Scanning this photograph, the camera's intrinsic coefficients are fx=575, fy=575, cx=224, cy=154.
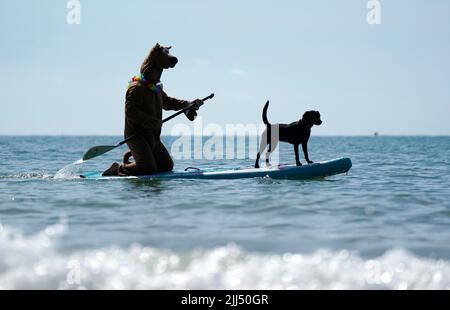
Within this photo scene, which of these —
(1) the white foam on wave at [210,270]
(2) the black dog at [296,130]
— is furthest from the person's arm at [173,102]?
(1) the white foam on wave at [210,270]

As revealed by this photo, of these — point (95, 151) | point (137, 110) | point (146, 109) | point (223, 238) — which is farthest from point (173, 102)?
point (223, 238)

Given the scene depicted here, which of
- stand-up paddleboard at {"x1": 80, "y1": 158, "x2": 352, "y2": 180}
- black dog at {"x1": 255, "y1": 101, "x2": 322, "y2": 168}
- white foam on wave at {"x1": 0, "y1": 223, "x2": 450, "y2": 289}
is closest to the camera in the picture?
white foam on wave at {"x1": 0, "y1": 223, "x2": 450, "y2": 289}

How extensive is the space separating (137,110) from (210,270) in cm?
543

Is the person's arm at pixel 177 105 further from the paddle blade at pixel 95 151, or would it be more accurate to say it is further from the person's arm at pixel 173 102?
the paddle blade at pixel 95 151

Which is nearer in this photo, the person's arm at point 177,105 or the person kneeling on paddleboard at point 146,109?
the person kneeling on paddleboard at point 146,109

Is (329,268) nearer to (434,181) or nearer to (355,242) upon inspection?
(355,242)

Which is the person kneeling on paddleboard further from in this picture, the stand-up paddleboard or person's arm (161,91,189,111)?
person's arm (161,91,189,111)

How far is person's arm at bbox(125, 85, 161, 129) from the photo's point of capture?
29.3 feet

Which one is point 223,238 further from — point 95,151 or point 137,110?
point 95,151

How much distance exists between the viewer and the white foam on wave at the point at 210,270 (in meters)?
3.69

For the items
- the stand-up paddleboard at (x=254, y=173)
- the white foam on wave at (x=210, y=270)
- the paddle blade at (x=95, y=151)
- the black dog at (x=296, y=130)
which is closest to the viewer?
the white foam on wave at (x=210, y=270)

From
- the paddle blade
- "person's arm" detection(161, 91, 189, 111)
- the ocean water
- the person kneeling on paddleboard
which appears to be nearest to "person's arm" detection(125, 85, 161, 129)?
the person kneeling on paddleboard
